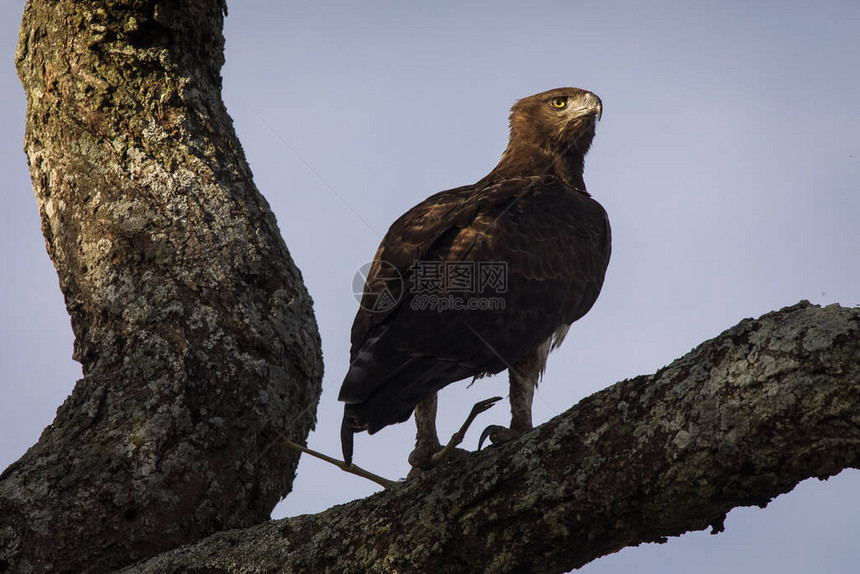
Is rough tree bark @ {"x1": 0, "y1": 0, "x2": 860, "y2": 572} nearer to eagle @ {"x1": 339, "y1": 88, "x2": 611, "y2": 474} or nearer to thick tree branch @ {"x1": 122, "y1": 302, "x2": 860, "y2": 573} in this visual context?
thick tree branch @ {"x1": 122, "y1": 302, "x2": 860, "y2": 573}

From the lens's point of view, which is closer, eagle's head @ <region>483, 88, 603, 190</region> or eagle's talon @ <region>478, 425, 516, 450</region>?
eagle's talon @ <region>478, 425, 516, 450</region>

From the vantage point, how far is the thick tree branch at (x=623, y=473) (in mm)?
2443

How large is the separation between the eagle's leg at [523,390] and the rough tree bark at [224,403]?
1041mm

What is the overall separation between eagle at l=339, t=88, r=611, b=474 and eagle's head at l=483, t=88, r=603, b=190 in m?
0.83

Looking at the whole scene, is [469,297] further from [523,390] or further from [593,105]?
[593,105]

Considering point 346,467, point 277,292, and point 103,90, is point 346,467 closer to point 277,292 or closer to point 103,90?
point 277,292

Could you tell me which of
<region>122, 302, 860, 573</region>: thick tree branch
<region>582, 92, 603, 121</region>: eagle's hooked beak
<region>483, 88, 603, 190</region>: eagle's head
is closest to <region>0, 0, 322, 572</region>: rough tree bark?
<region>122, 302, 860, 573</region>: thick tree branch

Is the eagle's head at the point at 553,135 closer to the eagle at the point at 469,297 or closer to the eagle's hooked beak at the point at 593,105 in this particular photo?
the eagle's hooked beak at the point at 593,105

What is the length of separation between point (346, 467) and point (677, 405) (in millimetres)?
1612

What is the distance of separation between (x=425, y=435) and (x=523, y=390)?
0.58 meters

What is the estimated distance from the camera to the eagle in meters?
3.92

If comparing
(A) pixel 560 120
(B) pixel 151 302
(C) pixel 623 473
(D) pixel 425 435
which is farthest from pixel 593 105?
(C) pixel 623 473

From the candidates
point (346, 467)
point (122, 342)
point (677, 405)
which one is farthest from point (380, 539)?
point (122, 342)

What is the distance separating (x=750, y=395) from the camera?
252 centimetres
